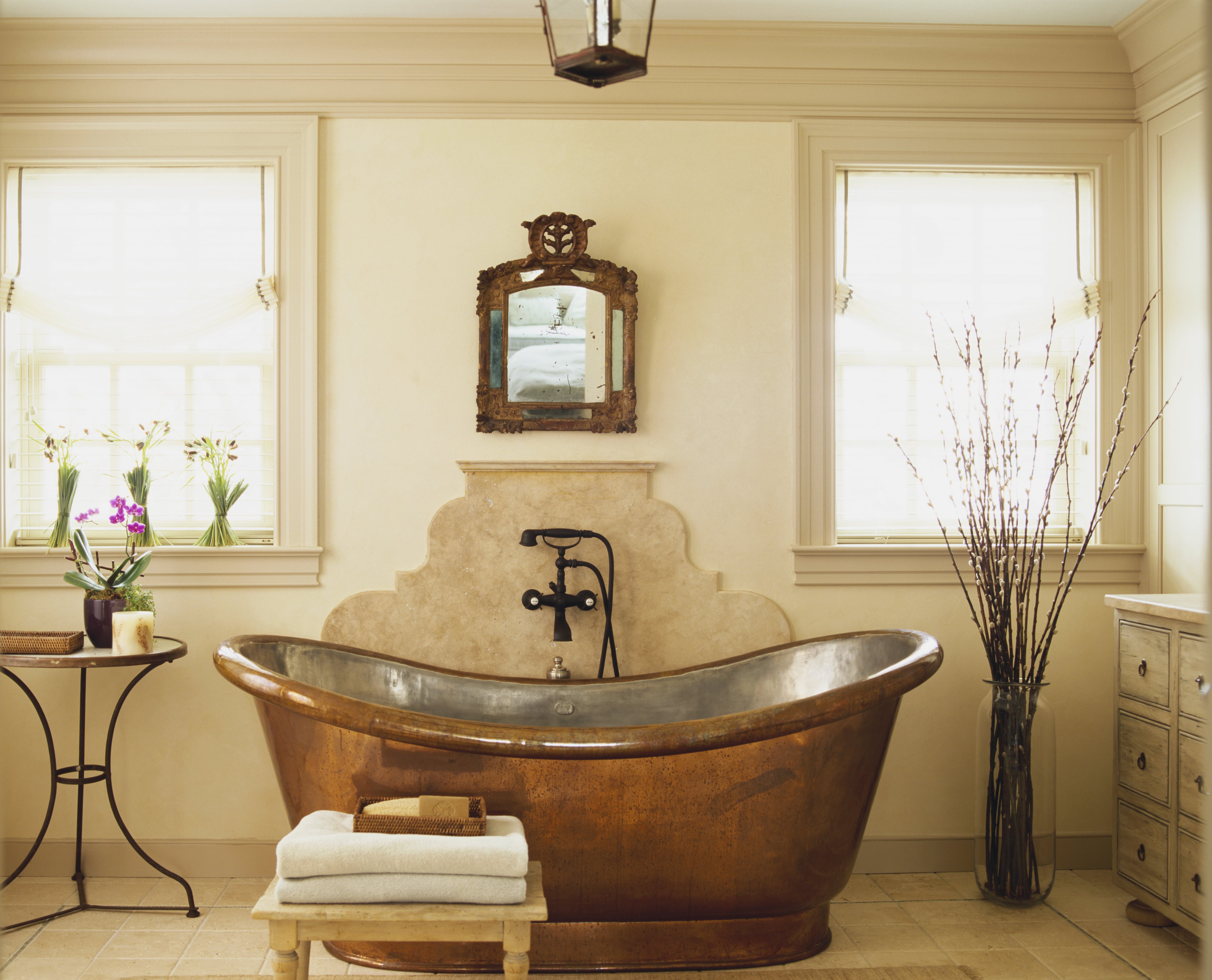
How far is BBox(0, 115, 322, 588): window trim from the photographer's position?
9.87 ft

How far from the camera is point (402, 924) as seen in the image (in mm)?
1740

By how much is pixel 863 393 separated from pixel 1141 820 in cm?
153

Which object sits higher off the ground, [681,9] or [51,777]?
[681,9]

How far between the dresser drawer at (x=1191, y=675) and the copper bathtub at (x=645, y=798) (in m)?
0.64

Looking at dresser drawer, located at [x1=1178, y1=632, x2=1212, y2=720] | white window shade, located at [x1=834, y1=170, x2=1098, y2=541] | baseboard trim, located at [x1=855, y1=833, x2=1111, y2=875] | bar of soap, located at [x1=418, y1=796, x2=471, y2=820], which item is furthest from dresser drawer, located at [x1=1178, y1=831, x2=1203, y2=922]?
bar of soap, located at [x1=418, y1=796, x2=471, y2=820]

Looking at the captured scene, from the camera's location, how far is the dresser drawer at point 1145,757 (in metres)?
2.50

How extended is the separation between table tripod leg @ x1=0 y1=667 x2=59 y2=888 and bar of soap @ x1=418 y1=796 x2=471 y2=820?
131 cm

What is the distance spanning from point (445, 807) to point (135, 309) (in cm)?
212

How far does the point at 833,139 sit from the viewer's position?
3100 millimetres

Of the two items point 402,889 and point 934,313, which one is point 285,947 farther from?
point 934,313

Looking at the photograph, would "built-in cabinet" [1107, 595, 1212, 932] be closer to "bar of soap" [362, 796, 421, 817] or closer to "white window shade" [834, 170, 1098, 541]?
"white window shade" [834, 170, 1098, 541]

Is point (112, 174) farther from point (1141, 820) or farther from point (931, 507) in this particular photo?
point (1141, 820)

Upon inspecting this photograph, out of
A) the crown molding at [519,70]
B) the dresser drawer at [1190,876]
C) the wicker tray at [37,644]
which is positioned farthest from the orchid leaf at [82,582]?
the dresser drawer at [1190,876]

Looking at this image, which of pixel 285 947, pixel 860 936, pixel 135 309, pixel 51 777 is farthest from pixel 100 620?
pixel 860 936
